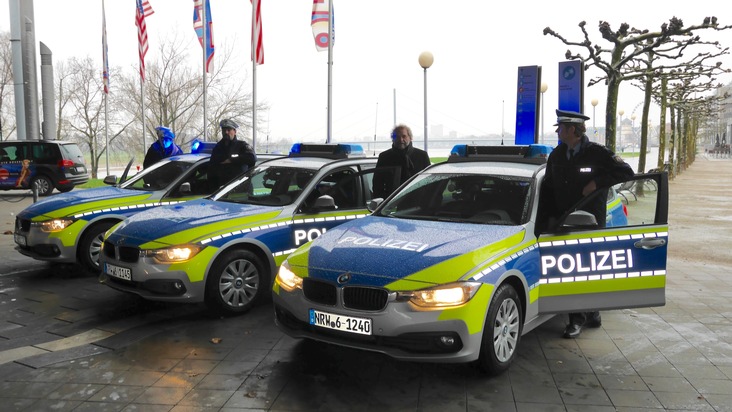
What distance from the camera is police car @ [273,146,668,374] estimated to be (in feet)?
13.9

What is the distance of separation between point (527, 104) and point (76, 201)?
10.1m

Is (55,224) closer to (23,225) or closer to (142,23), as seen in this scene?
(23,225)

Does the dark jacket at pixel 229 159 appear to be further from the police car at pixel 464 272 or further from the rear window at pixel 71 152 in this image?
the rear window at pixel 71 152

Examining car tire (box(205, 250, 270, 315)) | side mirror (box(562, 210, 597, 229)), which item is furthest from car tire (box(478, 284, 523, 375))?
car tire (box(205, 250, 270, 315))

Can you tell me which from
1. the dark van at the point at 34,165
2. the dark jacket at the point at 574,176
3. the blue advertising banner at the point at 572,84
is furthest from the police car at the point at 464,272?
the dark van at the point at 34,165

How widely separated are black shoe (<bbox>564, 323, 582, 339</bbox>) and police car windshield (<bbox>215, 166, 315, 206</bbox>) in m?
3.06

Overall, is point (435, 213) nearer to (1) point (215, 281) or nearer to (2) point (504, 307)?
(2) point (504, 307)

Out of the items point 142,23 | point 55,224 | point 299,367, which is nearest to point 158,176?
point 55,224

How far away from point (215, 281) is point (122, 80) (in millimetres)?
42839

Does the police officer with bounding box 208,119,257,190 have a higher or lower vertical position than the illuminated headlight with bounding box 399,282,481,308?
higher

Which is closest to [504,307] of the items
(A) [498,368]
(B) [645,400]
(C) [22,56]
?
(A) [498,368]

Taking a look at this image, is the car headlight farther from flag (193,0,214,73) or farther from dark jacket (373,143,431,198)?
flag (193,0,214,73)

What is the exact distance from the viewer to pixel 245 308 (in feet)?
20.8

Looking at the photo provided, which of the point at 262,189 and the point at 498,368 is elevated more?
the point at 262,189
